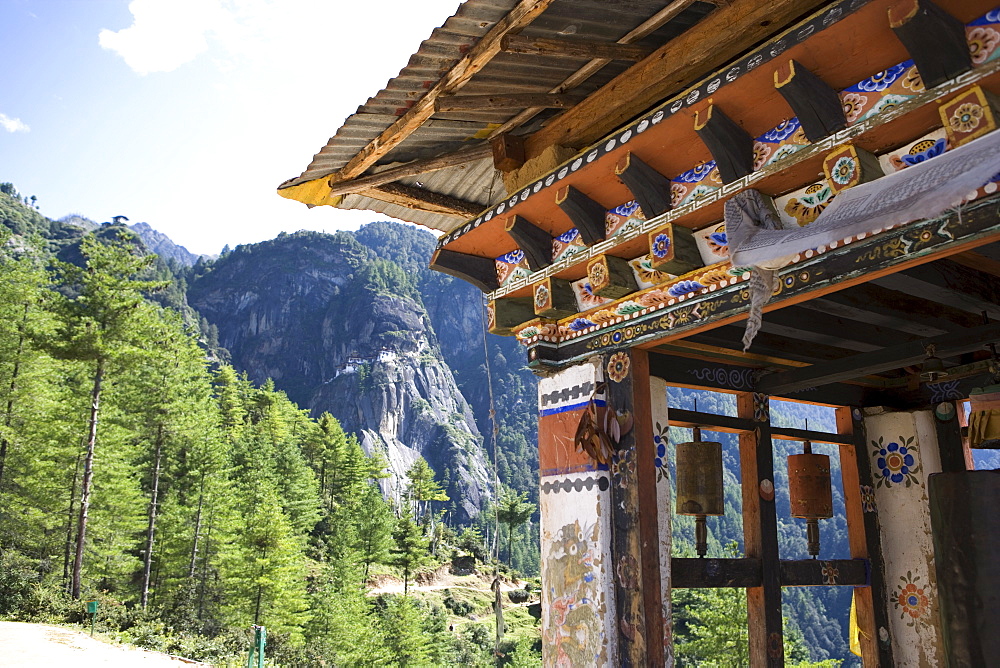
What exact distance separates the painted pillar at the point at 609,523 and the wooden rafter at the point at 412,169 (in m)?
1.93

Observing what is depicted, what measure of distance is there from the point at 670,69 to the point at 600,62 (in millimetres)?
444

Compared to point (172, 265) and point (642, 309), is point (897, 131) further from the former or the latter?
point (172, 265)

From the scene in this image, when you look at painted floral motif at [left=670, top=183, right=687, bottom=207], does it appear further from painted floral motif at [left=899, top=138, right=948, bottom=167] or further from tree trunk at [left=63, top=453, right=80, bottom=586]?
tree trunk at [left=63, top=453, right=80, bottom=586]

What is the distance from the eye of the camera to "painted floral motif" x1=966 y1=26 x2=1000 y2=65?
2738mm

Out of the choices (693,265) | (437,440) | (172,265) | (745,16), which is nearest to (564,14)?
(745,16)

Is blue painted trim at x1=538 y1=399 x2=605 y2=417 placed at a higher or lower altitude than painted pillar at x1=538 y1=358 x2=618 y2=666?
higher

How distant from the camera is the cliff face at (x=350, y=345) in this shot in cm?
11138

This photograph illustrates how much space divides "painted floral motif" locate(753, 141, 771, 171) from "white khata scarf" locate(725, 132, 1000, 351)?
0.15 m

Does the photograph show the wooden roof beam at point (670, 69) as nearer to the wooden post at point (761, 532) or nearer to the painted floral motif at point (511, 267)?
the painted floral motif at point (511, 267)

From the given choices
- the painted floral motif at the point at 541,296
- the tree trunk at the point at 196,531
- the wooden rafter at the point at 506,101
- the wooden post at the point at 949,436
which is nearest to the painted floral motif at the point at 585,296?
the painted floral motif at the point at 541,296

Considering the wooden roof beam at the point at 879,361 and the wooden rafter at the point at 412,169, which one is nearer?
the wooden roof beam at the point at 879,361

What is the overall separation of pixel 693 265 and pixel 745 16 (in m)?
1.36

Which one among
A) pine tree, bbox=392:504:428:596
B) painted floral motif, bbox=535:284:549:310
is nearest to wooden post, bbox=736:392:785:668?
painted floral motif, bbox=535:284:549:310

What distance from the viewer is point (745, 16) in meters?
3.77
